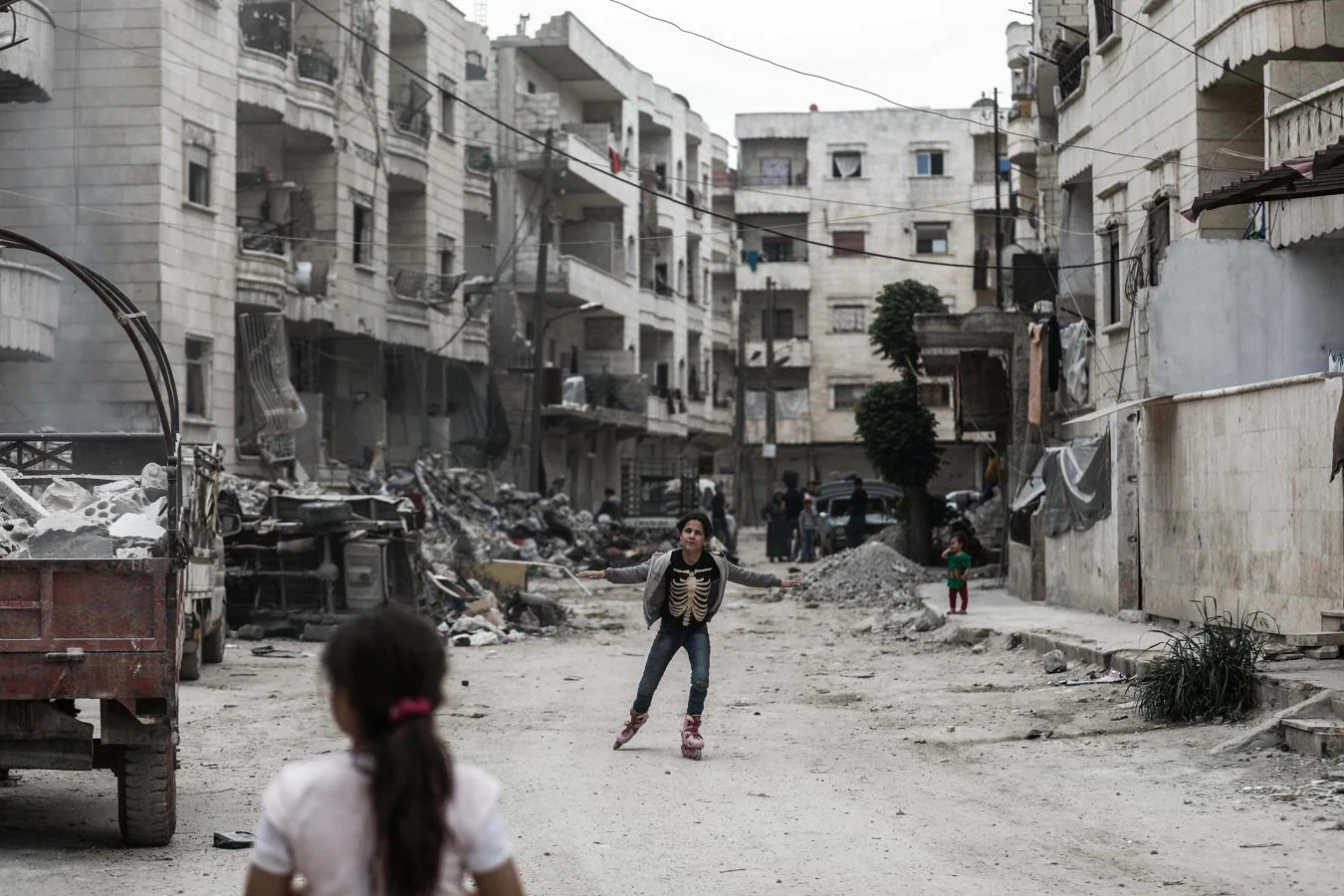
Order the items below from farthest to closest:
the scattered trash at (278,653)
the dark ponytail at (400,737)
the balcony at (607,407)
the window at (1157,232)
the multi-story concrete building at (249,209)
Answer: the balcony at (607,407)
the multi-story concrete building at (249,209)
the window at (1157,232)
the scattered trash at (278,653)
the dark ponytail at (400,737)

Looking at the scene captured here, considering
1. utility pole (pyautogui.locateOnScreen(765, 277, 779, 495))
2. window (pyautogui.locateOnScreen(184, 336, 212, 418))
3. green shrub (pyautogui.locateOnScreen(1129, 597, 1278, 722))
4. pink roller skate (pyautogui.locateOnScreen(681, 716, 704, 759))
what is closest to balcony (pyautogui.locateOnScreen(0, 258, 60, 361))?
window (pyautogui.locateOnScreen(184, 336, 212, 418))

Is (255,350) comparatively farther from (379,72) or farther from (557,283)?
(557,283)

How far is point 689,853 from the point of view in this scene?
7.54m

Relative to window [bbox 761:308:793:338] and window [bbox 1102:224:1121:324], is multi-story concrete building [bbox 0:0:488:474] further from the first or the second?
window [bbox 761:308:793:338]

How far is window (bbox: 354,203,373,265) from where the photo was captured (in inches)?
1395

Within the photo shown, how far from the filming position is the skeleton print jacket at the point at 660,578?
440 inches

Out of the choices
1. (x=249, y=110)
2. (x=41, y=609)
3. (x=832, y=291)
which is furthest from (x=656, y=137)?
(x=41, y=609)

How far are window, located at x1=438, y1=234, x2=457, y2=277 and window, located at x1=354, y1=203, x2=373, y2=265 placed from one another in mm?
4224

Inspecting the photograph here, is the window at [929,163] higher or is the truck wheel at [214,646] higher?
the window at [929,163]

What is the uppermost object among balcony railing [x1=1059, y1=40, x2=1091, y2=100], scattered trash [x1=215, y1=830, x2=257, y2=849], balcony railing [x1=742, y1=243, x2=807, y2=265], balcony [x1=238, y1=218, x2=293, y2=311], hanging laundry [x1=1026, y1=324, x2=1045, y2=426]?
balcony railing [x1=742, y1=243, x2=807, y2=265]

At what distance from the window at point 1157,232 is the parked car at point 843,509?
18.6m

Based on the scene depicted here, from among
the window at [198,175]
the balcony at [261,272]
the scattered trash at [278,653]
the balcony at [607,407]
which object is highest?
the window at [198,175]

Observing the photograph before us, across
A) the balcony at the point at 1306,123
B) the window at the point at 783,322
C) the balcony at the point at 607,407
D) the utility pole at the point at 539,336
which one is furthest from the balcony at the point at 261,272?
the window at the point at 783,322

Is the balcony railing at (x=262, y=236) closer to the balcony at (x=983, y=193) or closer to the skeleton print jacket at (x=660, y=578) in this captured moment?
the skeleton print jacket at (x=660, y=578)
